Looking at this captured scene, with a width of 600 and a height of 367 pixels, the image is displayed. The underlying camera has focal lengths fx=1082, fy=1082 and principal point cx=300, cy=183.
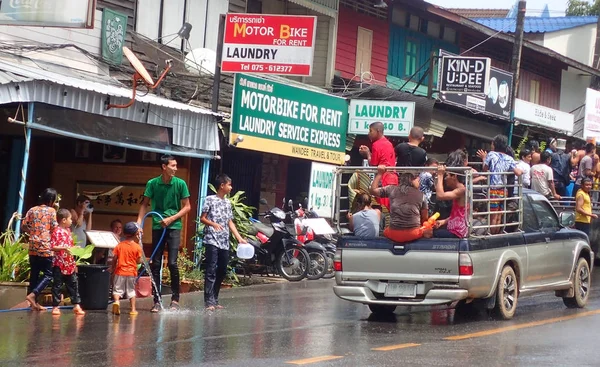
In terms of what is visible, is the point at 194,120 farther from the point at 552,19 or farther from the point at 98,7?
the point at 552,19

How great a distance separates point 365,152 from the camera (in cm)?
1490

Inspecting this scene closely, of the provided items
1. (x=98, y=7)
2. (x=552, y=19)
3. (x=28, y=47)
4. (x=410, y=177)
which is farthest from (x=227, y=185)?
(x=552, y=19)

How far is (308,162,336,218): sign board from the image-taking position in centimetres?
2108

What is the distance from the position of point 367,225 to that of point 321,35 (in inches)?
492

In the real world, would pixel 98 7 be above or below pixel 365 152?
above

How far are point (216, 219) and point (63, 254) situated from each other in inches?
76.2

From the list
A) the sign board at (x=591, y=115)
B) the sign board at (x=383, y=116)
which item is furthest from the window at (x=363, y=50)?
the sign board at (x=591, y=115)

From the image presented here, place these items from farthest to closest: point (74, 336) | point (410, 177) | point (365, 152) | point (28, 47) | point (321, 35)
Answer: point (321, 35) < point (28, 47) < point (365, 152) < point (410, 177) < point (74, 336)

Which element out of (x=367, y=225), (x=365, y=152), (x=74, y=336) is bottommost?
(x=74, y=336)

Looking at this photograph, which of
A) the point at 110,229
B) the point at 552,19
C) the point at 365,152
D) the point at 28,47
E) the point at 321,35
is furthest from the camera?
the point at 552,19

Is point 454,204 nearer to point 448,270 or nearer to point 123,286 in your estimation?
point 448,270

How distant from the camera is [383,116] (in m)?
23.1

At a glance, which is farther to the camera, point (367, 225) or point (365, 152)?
point (365, 152)

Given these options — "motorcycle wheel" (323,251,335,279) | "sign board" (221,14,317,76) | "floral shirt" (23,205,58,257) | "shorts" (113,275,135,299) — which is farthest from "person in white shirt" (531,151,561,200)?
"floral shirt" (23,205,58,257)
